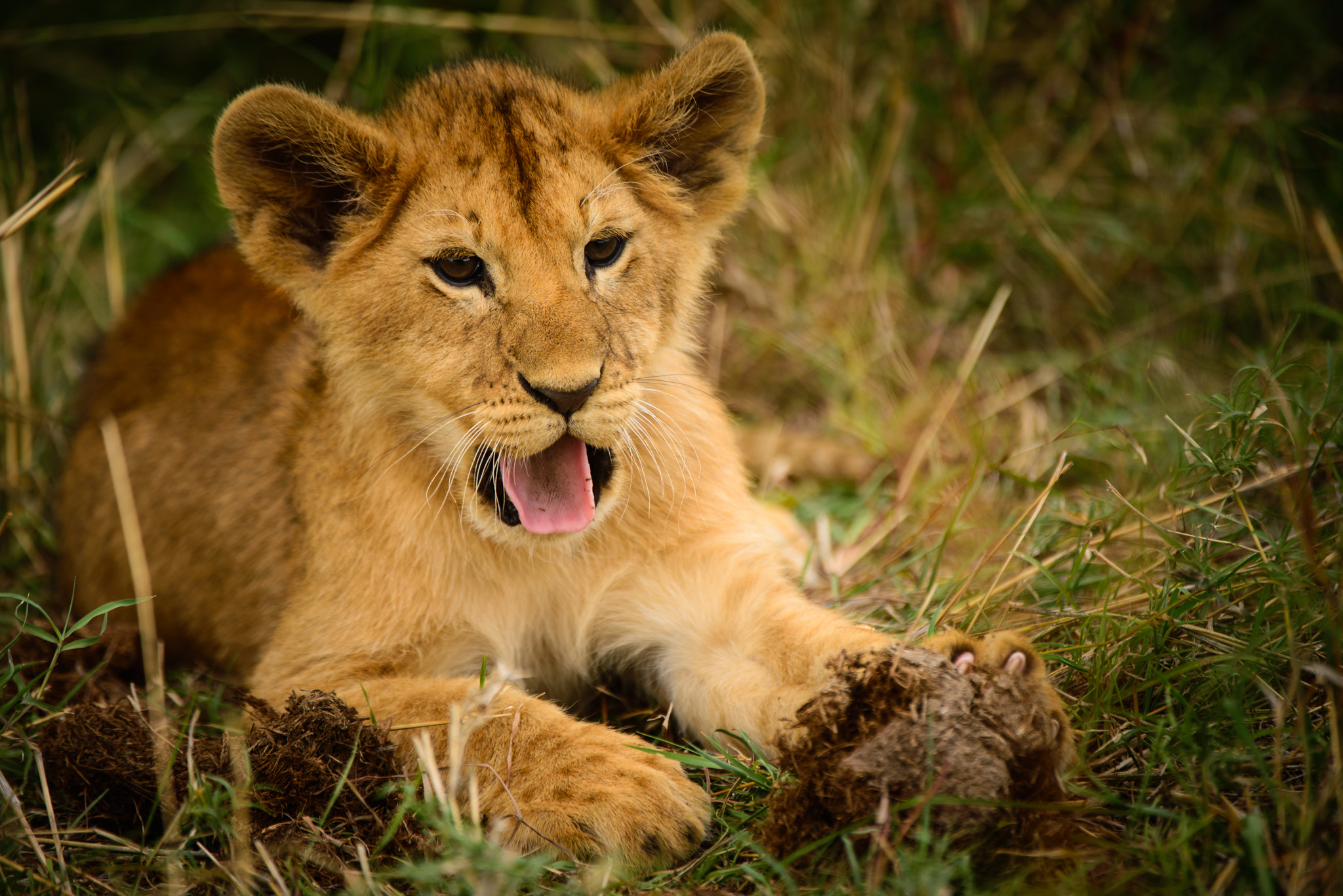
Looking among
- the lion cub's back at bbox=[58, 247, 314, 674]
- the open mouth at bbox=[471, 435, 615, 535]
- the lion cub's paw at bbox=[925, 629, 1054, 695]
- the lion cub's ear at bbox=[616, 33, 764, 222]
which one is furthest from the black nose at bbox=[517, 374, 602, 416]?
the lion cub's back at bbox=[58, 247, 314, 674]

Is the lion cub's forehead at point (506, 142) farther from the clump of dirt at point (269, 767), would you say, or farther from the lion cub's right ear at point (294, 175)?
the clump of dirt at point (269, 767)

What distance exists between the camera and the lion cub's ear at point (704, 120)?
2.99 meters

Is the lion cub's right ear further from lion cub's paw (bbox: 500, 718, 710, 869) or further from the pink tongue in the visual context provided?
lion cub's paw (bbox: 500, 718, 710, 869)

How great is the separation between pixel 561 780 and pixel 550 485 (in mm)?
735

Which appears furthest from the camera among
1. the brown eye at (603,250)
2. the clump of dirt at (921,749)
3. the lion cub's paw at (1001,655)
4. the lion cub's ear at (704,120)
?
the lion cub's ear at (704,120)

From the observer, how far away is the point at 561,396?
99.0 inches

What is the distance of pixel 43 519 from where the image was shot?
4316 mm

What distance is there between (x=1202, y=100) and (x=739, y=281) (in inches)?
102

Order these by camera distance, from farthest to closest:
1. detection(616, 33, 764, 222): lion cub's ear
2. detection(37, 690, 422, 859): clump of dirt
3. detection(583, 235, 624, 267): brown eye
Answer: detection(616, 33, 764, 222): lion cub's ear < detection(583, 235, 624, 267): brown eye < detection(37, 690, 422, 859): clump of dirt

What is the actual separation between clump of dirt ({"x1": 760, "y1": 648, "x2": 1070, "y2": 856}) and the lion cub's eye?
1.35m

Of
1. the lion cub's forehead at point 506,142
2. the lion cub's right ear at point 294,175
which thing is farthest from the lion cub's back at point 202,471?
the lion cub's forehead at point 506,142

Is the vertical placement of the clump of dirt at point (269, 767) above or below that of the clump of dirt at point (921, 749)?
below

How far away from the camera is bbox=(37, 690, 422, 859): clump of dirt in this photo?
245 cm

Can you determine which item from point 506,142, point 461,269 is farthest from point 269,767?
point 506,142
